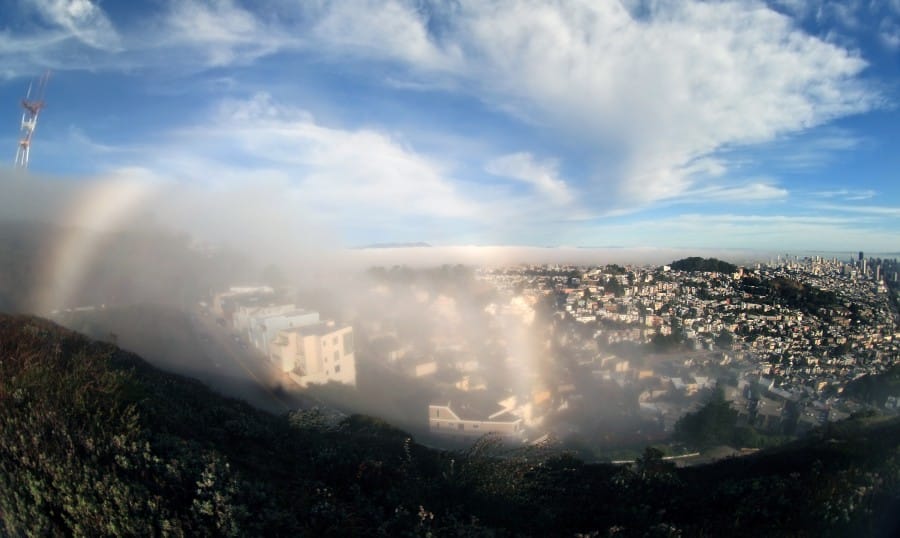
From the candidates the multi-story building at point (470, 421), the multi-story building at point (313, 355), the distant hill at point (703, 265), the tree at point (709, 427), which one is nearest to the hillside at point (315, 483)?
the multi-story building at point (470, 421)

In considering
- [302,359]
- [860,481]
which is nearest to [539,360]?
[302,359]

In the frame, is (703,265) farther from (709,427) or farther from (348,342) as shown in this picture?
(348,342)

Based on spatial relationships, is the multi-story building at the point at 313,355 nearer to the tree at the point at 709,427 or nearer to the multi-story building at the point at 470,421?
the multi-story building at the point at 470,421

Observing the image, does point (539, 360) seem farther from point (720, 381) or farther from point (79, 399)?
point (79, 399)

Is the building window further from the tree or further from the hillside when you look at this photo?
the tree

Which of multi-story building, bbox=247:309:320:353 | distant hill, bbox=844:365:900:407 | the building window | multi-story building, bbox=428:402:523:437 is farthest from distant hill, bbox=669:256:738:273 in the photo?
multi-story building, bbox=247:309:320:353

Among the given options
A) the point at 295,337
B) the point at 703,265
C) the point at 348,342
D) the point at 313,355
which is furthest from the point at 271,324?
the point at 703,265
